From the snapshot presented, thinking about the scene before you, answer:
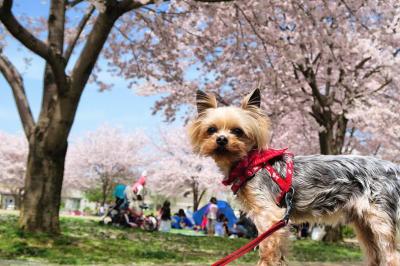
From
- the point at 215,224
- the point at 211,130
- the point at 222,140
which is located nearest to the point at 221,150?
the point at 222,140

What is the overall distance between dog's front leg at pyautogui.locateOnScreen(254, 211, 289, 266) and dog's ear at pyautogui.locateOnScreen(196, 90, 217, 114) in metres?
1.06

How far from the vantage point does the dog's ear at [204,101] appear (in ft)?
13.6

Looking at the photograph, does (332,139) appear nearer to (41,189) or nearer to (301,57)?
(301,57)

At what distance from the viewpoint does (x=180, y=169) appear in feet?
142

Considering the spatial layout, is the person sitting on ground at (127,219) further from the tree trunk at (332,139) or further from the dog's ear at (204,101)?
the dog's ear at (204,101)

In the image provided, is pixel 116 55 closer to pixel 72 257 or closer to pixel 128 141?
pixel 72 257

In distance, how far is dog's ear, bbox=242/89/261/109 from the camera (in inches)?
160

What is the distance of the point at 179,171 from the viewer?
4309 cm

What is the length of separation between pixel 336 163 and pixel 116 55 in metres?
15.7

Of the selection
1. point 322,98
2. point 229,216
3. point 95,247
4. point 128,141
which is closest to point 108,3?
point 95,247

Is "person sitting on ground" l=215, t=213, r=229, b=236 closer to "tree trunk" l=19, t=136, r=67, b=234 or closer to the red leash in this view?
"tree trunk" l=19, t=136, r=67, b=234

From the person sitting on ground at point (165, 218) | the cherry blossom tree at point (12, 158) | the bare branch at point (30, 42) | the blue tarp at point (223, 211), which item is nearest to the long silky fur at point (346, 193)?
the bare branch at point (30, 42)

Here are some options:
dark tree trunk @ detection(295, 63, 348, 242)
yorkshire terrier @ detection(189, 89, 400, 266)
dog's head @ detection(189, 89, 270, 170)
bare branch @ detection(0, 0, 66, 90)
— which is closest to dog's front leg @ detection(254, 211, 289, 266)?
yorkshire terrier @ detection(189, 89, 400, 266)

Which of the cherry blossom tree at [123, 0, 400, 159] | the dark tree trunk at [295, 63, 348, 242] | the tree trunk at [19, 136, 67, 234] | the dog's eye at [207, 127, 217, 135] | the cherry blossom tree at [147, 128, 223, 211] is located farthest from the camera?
the cherry blossom tree at [147, 128, 223, 211]
